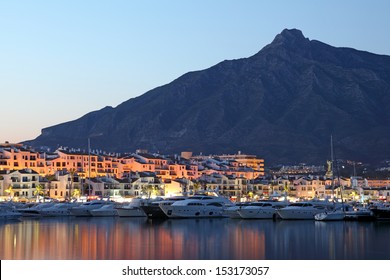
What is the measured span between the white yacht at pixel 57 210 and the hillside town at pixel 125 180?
22.1 m

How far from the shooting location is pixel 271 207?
257 feet

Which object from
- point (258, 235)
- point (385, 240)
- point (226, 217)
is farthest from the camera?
point (226, 217)

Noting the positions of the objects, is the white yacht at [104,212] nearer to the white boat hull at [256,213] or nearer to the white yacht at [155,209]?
the white yacht at [155,209]

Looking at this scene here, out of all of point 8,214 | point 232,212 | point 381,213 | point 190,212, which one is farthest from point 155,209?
point 381,213

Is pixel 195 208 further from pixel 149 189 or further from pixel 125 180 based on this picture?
pixel 125 180

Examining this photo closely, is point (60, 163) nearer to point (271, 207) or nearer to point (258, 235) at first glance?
point (271, 207)

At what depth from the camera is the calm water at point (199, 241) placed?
138ft

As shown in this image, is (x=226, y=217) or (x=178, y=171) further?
(x=178, y=171)

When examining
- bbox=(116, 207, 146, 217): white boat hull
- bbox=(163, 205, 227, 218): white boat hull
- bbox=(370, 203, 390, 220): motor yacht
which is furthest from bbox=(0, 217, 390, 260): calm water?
bbox=(116, 207, 146, 217): white boat hull

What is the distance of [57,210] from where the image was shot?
87750mm

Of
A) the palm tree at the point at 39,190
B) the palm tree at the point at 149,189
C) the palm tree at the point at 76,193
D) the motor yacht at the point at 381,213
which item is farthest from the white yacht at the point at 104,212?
the palm tree at the point at 149,189

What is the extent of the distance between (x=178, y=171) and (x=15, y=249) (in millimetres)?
110603

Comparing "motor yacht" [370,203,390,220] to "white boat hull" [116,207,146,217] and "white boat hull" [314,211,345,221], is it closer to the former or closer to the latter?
"white boat hull" [314,211,345,221]
